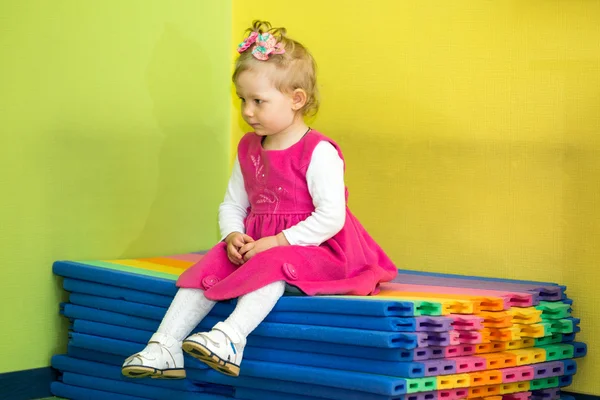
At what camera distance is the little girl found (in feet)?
7.43

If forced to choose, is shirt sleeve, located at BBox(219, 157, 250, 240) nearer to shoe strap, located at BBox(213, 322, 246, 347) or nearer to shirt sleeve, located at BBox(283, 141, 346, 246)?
shirt sleeve, located at BBox(283, 141, 346, 246)

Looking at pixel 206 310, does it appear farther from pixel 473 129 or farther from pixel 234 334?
pixel 473 129

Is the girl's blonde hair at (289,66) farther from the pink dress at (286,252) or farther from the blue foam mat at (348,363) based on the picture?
the blue foam mat at (348,363)

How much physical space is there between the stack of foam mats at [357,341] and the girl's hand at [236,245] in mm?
111

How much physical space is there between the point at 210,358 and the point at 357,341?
31 centimetres

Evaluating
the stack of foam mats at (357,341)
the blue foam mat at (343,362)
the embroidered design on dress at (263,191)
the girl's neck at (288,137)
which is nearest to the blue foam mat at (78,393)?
the stack of foam mats at (357,341)

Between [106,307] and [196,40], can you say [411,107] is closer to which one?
[196,40]

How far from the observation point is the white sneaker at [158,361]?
2.16 meters

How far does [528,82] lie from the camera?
2.63m

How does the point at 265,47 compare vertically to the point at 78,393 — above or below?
above

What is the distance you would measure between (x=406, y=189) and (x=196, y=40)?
2.70ft

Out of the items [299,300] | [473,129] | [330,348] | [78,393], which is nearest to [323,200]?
[299,300]

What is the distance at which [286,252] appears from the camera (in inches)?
90.4

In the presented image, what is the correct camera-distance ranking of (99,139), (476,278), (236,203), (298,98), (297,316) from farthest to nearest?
(99,139)
(476,278)
(236,203)
(298,98)
(297,316)
